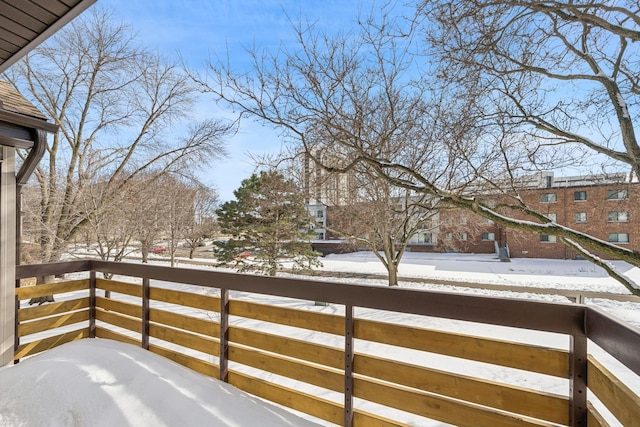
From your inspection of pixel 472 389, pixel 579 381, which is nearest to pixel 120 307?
pixel 472 389

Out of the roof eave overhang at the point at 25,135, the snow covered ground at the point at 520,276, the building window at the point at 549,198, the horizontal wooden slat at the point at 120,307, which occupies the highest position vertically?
the building window at the point at 549,198

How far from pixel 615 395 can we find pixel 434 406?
0.74 m

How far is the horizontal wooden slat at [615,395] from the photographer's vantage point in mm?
997

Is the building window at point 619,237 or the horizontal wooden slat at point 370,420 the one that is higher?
the building window at point 619,237

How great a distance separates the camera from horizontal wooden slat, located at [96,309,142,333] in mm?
2857

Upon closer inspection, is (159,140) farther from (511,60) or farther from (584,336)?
(584,336)

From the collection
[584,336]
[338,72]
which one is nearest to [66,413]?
[584,336]

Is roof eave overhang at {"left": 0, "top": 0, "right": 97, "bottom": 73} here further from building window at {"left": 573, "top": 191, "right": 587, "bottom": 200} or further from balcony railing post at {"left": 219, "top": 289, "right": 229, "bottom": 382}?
building window at {"left": 573, "top": 191, "right": 587, "bottom": 200}

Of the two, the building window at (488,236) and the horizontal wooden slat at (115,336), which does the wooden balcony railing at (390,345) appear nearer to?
the horizontal wooden slat at (115,336)

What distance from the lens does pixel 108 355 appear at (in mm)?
2211

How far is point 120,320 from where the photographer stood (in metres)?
3.03

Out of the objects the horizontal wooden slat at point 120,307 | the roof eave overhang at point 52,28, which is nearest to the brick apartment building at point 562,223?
the horizontal wooden slat at point 120,307

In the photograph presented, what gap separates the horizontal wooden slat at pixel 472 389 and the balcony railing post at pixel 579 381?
35 millimetres

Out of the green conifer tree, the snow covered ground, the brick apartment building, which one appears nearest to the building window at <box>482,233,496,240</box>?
the brick apartment building
